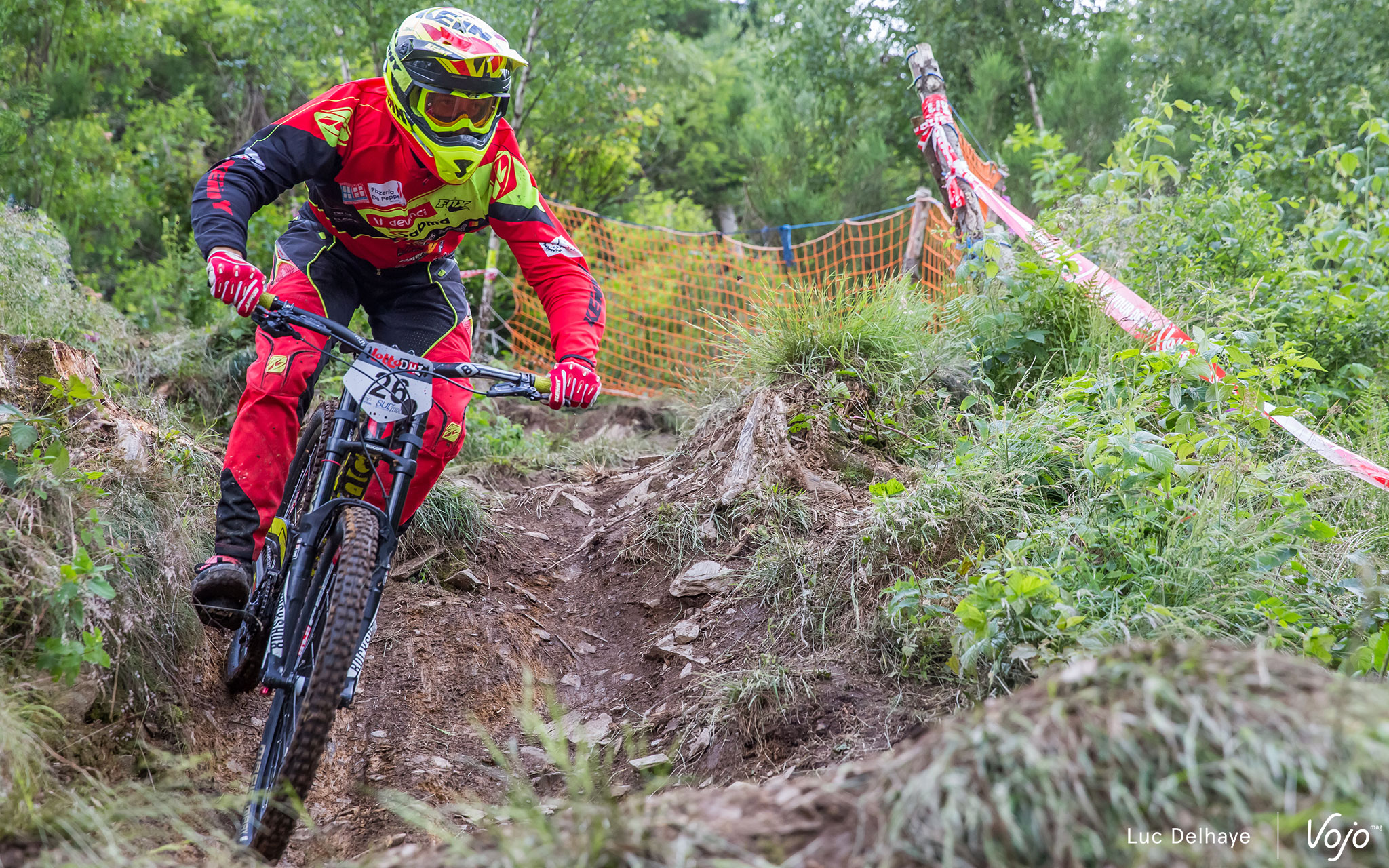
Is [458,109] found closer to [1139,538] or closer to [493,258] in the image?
[1139,538]

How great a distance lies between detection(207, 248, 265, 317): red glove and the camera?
8.51 ft

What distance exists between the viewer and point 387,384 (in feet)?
8.91

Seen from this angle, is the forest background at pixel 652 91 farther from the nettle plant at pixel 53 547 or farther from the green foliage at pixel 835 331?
the nettle plant at pixel 53 547

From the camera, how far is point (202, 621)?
119 inches

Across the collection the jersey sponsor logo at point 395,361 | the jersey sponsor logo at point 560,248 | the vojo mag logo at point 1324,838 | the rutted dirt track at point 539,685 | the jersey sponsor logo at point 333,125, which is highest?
the jersey sponsor logo at point 333,125

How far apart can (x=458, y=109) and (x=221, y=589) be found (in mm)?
1656

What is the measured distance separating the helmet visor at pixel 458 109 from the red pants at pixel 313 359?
60 cm

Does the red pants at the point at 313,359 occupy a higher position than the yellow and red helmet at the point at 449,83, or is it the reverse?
the yellow and red helmet at the point at 449,83

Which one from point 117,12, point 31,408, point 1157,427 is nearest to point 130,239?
point 117,12

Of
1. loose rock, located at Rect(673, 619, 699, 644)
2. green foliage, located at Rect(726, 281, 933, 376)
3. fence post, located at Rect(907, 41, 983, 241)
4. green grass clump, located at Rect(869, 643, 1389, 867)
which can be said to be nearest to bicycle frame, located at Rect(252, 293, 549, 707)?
loose rock, located at Rect(673, 619, 699, 644)

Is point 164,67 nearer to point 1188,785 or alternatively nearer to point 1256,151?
point 1256,151

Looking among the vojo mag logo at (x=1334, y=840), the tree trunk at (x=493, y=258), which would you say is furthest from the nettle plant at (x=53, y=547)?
the tree trunk at (x=493, y=258)

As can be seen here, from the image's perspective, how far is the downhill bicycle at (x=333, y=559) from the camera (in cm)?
220

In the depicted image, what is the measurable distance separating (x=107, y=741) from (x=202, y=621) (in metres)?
0.57
